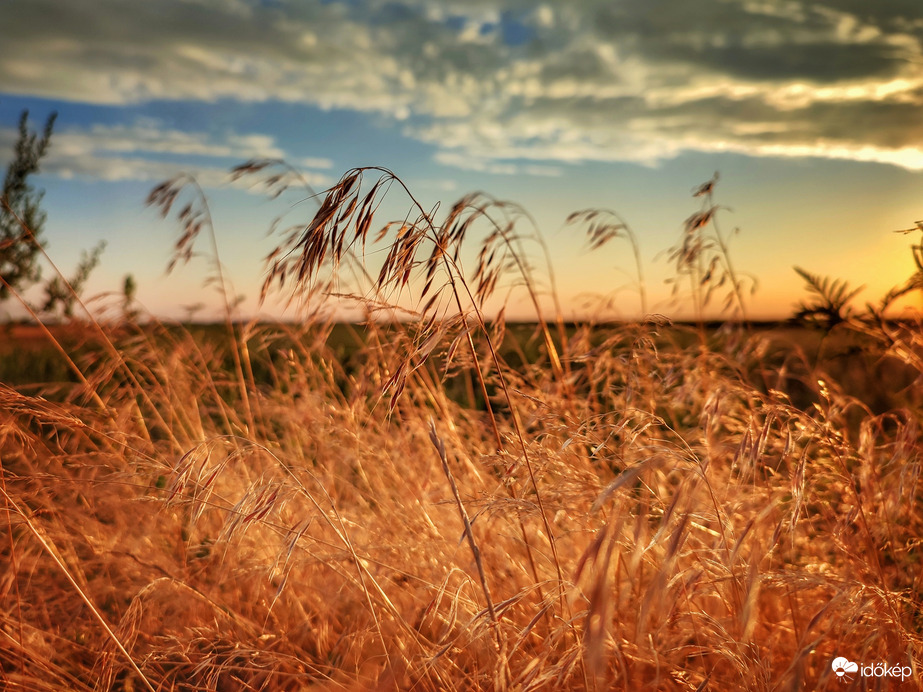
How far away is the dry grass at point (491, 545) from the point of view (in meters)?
1.40

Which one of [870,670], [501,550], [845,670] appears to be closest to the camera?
[870,670]

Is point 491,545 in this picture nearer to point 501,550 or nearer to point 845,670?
point 501,550

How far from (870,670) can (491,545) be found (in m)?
1.08

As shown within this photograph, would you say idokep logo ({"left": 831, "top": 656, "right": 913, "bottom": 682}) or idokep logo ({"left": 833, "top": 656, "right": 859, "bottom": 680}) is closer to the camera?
idokep logo ({"left": 831, "top": 656, "right": 913, "bottom": 682})

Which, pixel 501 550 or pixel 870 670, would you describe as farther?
pixel 501 550

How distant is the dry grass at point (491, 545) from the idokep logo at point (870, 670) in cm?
5

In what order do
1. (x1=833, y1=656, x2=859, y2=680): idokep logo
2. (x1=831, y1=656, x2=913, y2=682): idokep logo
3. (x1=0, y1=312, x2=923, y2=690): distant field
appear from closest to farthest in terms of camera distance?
(x1=831, y1=656, x2=913, y2=682): idokep logo
(x1=0, y1=312, x2=923, y2=690): distant field
(x1=833, y1=656, x2=859, y2=680): idokep logo

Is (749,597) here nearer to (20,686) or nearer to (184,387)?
(20,686)

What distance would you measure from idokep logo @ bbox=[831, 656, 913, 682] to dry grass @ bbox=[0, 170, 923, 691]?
2.0 inches

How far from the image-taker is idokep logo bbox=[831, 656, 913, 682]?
127 cm

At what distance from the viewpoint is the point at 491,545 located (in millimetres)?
2135

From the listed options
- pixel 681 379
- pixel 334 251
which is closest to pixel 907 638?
pixel 681 379

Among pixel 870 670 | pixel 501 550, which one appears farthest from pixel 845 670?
pixel 501 550

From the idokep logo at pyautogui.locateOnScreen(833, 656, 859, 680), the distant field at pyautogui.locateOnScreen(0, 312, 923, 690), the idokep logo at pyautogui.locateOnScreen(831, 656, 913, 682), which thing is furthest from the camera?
the idokep logo at pyautogui.locateOnScreen(833, 656, 859, 680)
